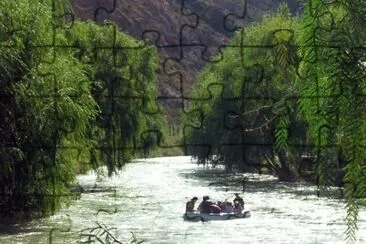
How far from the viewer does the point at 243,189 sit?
2691 centimetres

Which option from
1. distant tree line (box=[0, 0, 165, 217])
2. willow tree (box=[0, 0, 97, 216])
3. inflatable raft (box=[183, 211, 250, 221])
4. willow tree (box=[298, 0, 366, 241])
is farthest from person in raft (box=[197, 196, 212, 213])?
willow tree (box=[298, 0, 366, 241])

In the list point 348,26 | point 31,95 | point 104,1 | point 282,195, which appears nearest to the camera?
point 348,26

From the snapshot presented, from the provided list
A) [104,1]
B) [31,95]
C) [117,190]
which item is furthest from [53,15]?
[104,1]

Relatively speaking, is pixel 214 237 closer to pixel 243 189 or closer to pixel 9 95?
pixel 9 95

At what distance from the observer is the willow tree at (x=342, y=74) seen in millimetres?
1508

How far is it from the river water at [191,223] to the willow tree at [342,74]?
8721 mm

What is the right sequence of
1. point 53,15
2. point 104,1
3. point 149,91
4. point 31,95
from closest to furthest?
1. point 31,95
2. point 53,15
3. point 149,91
4. point 104,1

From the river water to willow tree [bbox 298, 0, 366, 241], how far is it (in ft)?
28.6

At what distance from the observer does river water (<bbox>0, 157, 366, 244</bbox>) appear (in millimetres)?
15914

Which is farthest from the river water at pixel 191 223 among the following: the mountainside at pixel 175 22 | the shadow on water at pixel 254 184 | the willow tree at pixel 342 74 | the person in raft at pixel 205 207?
the mountainside at pixel 175 22

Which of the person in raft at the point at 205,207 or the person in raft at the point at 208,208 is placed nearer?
the person in raft at the point at 205,207

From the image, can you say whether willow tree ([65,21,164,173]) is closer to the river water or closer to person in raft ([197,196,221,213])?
the river water

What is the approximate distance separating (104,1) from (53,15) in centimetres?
6202

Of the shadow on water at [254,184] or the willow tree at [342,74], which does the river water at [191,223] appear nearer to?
the shadow on water at [254,184]
